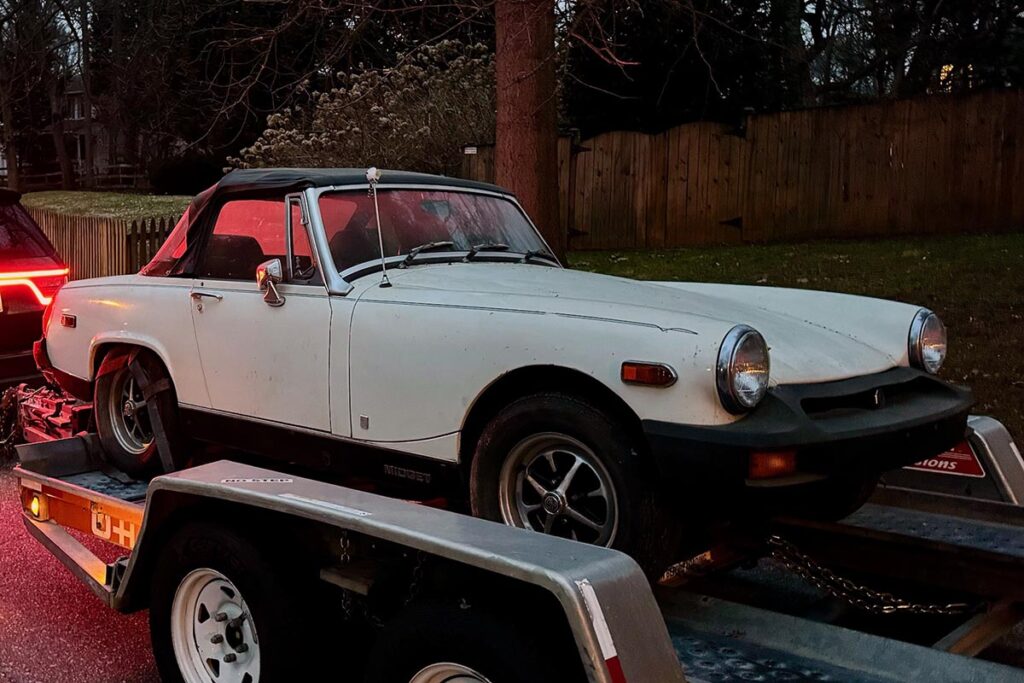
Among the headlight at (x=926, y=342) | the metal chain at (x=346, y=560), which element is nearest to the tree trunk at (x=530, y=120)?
the headlight at (x=926, y=342)

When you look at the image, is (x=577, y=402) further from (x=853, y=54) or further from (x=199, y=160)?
(x=199, y=160)

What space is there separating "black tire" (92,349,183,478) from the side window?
592 millimetres

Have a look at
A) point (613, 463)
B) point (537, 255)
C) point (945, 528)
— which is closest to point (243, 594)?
point (613, 463)

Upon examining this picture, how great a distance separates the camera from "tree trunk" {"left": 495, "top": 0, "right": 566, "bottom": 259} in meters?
8.52

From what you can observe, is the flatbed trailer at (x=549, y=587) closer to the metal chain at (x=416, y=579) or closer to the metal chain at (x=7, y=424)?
the metal chain at (x=416, y=579)

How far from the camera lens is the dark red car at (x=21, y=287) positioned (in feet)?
22.6

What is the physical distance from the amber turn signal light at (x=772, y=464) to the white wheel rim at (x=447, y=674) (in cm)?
109

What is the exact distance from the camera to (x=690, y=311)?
359cm

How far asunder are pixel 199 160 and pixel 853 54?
20777 mm

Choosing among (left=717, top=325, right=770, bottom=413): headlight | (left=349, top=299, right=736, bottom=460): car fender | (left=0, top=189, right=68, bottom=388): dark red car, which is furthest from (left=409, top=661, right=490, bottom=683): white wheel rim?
(left=0, top=189, right=68, bottom=388): dark red car

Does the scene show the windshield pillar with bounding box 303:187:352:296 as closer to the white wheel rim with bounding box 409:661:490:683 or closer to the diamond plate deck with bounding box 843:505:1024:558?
the white wheel rim with bounding box 409:661:490:683

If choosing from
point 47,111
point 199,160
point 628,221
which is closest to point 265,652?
point 628,221

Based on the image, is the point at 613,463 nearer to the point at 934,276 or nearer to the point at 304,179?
the point at 304,179

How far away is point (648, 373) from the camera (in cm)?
329
